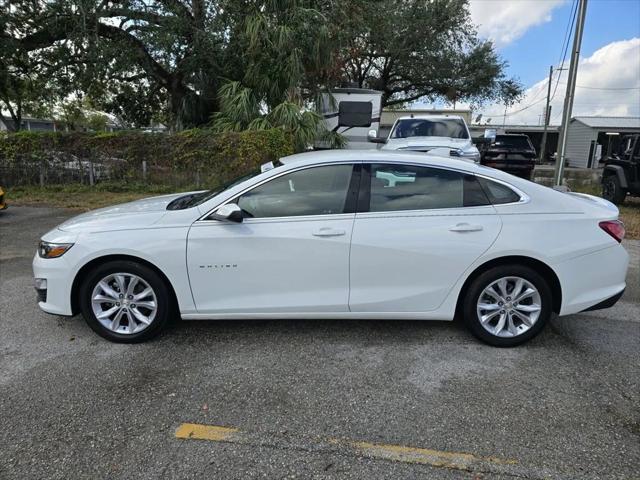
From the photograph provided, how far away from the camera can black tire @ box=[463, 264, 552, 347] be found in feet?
11.7

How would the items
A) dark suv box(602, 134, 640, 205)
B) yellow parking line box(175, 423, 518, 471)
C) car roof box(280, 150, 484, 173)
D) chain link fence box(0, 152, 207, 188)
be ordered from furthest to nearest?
chain link fence box(0, 152, 207, 188)
dark suv box(602, 134, 640, 205)
car roof box(280, 150, 484, 173)
yellow parking line box(175, 423, 518, 471)

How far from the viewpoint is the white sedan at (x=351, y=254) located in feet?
11.5

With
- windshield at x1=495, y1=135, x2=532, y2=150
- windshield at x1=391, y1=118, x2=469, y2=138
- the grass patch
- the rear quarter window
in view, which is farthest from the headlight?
windshield at x1=495, y1=135, x2=532, y2=150

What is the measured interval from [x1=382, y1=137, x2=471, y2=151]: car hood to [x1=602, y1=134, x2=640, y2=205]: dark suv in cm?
347

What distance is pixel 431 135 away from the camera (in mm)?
10898

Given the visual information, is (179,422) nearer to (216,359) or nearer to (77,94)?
(216,359)

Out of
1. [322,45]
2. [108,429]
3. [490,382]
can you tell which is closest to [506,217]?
[490,382]

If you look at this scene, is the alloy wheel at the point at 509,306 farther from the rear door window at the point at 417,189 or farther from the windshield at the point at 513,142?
the windshield at the point at 513,142

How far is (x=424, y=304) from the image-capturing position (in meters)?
3.63

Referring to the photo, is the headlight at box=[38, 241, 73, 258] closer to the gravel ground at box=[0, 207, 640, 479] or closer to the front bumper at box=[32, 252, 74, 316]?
the front bumper at box=[32, 252, 74, 316]

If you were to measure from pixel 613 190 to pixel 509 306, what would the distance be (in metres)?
8.90

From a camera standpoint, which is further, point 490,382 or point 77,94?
point 77,94

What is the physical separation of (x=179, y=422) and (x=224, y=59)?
40.4ft

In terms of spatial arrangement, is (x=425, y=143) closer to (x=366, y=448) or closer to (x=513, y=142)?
(x=513, y=142)
